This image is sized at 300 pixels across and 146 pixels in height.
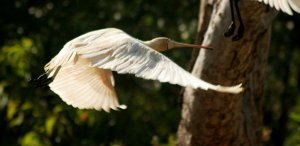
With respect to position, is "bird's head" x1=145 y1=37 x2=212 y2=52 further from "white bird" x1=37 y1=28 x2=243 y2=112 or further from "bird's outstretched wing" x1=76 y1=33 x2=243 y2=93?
"bird's outstretched wing" x1=76 y1=33 x2=243 y2=93

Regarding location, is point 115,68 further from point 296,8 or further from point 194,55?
point 194,55

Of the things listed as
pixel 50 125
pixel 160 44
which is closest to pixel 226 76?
pixel 160 44

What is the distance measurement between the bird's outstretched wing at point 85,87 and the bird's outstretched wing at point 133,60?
302 millimetres

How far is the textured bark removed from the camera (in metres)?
5.59

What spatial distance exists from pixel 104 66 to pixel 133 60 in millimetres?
124

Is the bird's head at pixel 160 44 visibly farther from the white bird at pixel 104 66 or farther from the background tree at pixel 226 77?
the background tree at pixel 226 77

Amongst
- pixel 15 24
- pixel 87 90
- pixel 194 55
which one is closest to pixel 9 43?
pixel 15 24

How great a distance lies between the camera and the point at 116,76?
8438 millimetres

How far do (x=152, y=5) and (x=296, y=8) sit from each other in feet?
18.9

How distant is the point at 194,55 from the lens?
19.8 ft

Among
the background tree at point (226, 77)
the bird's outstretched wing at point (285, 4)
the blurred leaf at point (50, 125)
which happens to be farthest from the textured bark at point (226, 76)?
the blurred leaf at point (50, 125)

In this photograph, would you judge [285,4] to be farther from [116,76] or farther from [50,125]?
[116,76]

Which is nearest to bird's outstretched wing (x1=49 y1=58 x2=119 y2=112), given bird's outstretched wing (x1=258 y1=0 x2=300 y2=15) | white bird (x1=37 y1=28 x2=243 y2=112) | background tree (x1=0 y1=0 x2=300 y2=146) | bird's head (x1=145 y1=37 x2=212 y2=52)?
white bird (x1=37 y1=28 x2=243 y2=112)

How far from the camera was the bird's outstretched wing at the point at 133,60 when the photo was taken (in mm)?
3879
